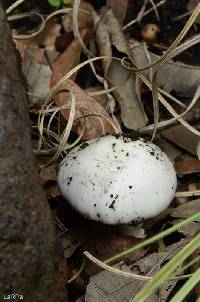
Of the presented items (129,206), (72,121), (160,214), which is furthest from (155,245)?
(72,121)

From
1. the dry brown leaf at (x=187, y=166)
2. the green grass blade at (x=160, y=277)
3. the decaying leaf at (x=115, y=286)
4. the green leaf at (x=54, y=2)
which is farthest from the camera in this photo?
the green leaf at (x=54, y=2)

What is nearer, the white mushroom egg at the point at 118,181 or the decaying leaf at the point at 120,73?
the white mushroom egg at the point at 118,181

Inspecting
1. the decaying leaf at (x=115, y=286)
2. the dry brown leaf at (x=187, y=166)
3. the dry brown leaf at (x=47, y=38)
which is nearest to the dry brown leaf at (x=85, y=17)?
the dry brown leaf at (x=47, y=38)

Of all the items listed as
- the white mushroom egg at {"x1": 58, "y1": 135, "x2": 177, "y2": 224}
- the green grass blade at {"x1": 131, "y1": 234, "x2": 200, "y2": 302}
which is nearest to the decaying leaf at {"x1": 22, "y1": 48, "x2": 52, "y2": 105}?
the white mushroom egg at {"x1": 58, "y1": 135, "x2": 177, "y2": 224}

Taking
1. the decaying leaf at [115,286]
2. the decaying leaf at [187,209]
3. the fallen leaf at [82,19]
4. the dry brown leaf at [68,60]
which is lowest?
the decaying leaf at [115,286]

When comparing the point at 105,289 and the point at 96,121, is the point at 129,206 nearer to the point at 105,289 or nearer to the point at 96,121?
the point at 105,289

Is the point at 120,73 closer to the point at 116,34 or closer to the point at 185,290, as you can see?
the point at 116,34

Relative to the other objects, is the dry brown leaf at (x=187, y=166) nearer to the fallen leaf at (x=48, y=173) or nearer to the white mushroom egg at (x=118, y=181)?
the white mushroom egg at (x=118, y=181)
